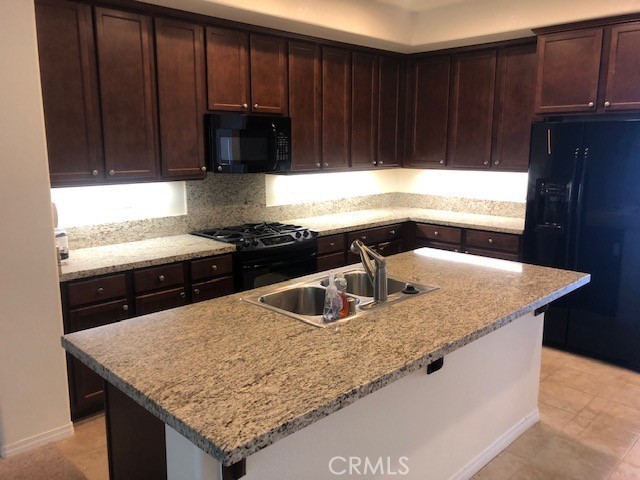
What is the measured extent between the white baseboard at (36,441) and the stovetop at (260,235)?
4.82 ft

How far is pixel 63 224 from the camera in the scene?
11.0ft

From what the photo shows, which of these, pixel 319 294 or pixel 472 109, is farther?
pixel 472 109

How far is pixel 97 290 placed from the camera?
9.63ft

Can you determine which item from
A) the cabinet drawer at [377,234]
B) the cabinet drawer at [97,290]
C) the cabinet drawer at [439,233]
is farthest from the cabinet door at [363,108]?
the cabinet drawer at [97,290]

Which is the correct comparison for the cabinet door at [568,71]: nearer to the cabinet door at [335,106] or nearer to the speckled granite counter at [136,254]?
the cabinet door at [335,106]

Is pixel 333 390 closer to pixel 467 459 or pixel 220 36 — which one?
pixel 467 459

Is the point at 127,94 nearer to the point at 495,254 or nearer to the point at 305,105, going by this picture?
the point at 305,105

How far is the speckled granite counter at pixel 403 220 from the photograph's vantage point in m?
4.29

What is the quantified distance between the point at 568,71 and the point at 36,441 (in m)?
4.24

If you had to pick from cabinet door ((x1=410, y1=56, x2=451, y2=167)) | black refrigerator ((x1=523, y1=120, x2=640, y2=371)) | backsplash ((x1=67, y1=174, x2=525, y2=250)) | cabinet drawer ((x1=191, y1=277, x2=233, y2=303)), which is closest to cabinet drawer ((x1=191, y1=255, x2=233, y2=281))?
cabinet drawer ((x1=191, y1=277, x2=233, y2=303))

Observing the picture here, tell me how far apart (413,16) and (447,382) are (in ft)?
12.0

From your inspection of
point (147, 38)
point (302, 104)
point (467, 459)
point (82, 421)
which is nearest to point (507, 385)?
point (467, 459)

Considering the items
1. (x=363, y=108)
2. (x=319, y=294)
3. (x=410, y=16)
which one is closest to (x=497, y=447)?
(x=319, y=294)

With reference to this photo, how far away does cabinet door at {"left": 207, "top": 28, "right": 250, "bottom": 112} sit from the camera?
12.0ft
